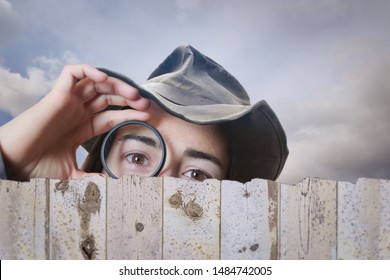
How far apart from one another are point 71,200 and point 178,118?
0.30 metres

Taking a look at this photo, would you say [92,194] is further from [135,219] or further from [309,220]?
[309,220]

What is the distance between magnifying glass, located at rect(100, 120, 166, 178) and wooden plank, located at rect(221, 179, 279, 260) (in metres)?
0.19

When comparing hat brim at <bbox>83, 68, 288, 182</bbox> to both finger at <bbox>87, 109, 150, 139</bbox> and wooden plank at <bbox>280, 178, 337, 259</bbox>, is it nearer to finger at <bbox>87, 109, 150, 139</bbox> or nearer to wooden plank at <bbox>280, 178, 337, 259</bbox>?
finger at <bbox>87, 109, 150, 139</bbox>

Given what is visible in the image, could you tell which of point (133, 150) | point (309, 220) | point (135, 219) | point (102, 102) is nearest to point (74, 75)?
point (102, 102)

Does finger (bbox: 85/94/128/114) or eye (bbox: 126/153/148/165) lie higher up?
finger (bbox: 85/94/128/114)

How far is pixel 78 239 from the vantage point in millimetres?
748

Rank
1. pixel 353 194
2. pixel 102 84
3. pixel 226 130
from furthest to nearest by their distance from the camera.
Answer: pixel 226 130 < pixel 102 84 < pixel 353 194

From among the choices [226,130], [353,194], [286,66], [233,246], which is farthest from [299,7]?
[233,246]

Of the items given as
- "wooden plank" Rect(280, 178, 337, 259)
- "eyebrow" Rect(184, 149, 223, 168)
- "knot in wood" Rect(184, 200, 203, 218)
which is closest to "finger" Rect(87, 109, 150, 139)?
A: "eyebrow" Rect(184, 149, 223, 168)

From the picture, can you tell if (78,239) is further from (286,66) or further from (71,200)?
(286,66)

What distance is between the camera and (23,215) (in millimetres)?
749

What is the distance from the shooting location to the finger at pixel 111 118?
0.85 m

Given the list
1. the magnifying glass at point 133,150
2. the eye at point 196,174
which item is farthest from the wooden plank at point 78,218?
the eye at point 196,174

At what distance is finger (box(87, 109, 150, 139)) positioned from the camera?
2.81 ft
